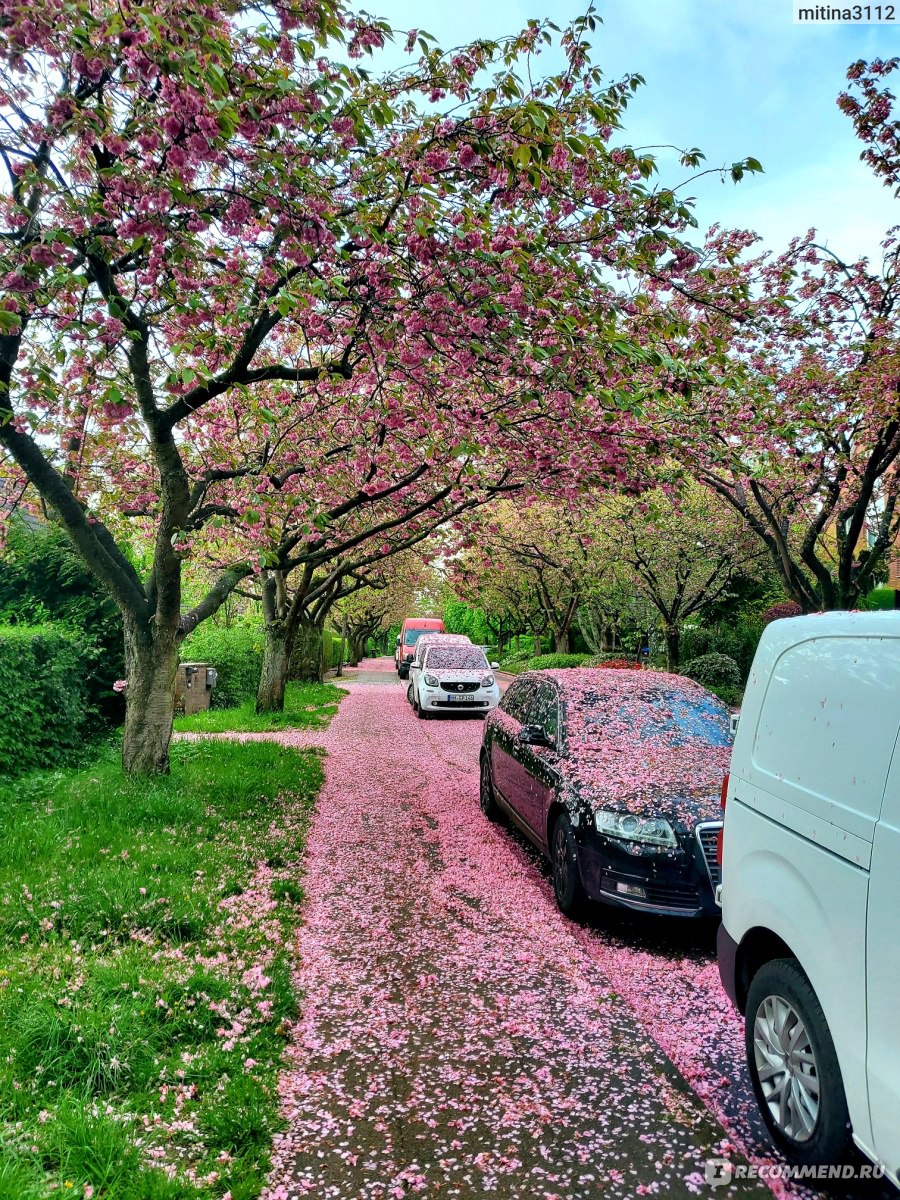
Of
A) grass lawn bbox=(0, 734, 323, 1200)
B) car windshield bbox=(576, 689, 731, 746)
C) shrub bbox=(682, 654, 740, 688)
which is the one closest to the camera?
grass lawn bbox=(0, 734, 323, 1200)

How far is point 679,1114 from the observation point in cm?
301

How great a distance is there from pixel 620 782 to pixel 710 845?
0.78 m

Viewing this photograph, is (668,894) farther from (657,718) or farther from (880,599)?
(880,599)

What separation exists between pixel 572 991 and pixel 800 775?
2176mm

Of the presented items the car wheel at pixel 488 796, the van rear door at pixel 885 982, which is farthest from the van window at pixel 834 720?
the car wheel at pixel 488 796

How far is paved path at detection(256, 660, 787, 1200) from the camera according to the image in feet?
8.80

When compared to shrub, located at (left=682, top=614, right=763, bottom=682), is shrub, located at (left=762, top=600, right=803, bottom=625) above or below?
above

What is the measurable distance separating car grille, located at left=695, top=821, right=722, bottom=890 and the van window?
1.65 metres

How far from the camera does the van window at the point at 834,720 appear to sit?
2324 millimetres

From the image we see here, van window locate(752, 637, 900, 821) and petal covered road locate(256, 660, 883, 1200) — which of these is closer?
van window locate(752, 637, 900, 821)

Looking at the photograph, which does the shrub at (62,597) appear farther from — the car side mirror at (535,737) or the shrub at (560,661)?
the shrub at (560,661)

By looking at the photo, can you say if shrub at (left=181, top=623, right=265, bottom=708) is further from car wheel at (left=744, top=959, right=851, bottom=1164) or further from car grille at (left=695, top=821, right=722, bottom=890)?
car wheel at (left=744, top=959, right=851, bottom=1164)

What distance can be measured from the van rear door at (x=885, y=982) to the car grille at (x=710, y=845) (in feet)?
8.07

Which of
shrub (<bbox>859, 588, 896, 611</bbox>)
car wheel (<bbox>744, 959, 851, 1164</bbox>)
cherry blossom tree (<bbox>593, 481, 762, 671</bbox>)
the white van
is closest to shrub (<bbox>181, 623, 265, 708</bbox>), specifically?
cherry blossom tree (<bbox>593, 481, 762, 671</bbox>)
